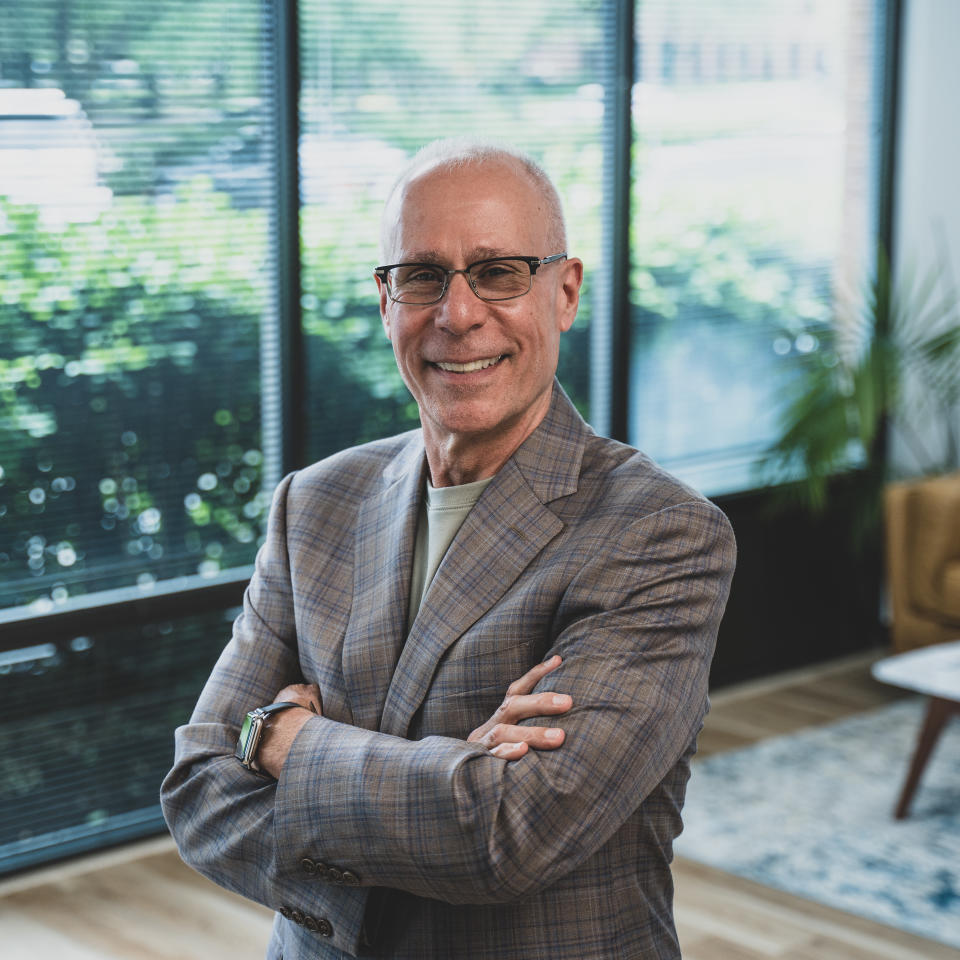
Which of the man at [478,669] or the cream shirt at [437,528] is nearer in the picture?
the man at [478,669]

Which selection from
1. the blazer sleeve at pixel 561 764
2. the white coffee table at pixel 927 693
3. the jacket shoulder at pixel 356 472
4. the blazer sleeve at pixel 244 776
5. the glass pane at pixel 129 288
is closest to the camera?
the blazer sleeve at pixel 561 764

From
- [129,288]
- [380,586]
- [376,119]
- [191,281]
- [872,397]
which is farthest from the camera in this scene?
[872,397]

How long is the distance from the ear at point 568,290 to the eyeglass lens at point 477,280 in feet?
0.31

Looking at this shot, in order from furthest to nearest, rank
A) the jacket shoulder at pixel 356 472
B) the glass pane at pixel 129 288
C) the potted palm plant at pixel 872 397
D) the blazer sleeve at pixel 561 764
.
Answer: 1. the potted palm plant at pixel 872 397
2. the glass pane at pixel 129 288
3. the jacket shoulder at pixel 356 472
4. the blazer sleeve at pixel 561 764

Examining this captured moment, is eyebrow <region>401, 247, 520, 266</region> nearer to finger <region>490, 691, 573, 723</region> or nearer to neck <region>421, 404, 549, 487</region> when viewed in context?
neck <region>421, 404, 549, 487</region>

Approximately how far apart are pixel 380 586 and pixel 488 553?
14cm

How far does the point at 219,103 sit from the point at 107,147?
0.33 meters

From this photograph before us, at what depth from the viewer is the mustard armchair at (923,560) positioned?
448 cm

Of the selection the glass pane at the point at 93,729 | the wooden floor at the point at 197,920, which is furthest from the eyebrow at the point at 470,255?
the glass pane at the point at 93,729

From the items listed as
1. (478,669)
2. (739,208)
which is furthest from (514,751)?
(739,208)

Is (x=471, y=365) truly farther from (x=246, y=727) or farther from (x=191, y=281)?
(x=191, y=281)

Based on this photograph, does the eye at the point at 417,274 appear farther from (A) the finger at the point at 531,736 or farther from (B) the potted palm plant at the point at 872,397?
(B) the potted palm plant at the point at 872,397

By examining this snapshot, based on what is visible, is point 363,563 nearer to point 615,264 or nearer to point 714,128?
point 615,264

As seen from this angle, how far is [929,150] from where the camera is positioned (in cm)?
521
